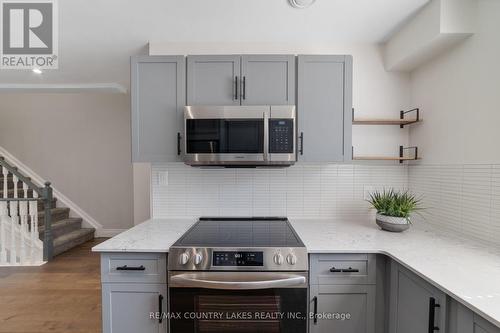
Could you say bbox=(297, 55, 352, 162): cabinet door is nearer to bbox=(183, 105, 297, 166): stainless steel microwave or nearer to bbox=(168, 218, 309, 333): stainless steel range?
bbox=(183, 105, 297, 166): stainless steel microwave

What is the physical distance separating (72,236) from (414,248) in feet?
14.0

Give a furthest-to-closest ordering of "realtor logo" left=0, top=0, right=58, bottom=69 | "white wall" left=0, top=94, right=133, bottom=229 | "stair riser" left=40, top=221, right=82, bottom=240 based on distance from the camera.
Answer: "white wall" left=0, top=94, right=133, bottom=229 → "stair riser" left=40, top=221, right=82, bottom=240 → "realtor logo" left=0, top=0, right=58, bottom=69

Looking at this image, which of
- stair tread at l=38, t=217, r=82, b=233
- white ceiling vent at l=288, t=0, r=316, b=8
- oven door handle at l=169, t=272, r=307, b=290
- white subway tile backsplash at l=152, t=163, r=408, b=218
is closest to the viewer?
oven door handle at l=169, t=272, r=307, b=290

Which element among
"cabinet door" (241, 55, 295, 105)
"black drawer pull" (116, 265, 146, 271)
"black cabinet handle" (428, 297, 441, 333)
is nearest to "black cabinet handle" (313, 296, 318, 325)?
"black cabinet handle" (428, 297, 441, 333)

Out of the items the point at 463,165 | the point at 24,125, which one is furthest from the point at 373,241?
the point at 24,125

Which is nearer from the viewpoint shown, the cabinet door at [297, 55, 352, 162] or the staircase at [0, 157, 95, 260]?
the cabinet door at [297, 55, 352, 162]

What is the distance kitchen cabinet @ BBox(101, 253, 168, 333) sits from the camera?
1.40 m

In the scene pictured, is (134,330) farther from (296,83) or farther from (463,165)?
(463,165)

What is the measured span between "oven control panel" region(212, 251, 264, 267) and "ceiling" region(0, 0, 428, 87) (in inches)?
64.4

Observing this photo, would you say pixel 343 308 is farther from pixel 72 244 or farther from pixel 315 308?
pixel 72 244

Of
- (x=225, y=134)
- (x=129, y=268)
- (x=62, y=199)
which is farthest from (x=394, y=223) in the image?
→ (x=62, y=199)

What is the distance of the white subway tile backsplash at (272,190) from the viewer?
2096mm

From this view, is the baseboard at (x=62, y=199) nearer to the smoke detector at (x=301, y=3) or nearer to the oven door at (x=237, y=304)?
the oven door at (x=237, y=304)

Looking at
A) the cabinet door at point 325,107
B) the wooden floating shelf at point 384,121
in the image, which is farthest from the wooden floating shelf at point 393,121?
the cabinet door at point 325,107
